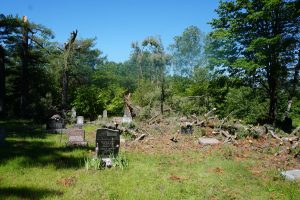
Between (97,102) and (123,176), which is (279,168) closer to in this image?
(123,176)

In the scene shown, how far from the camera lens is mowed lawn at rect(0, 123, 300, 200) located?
7.62 metres

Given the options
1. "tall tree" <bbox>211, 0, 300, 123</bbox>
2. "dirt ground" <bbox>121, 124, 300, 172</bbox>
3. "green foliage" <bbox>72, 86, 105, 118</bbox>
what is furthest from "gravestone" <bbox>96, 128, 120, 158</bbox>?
"green foliage" <bbox>72, 86, 105, 118</bbox>

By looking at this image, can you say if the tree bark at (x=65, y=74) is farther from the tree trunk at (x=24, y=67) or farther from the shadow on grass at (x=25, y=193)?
the shadow on grass at (x=25, y=193)

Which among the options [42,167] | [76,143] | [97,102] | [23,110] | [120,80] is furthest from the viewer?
[120,80]

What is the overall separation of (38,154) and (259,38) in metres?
16.8

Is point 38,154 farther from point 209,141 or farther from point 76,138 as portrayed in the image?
point 209,141

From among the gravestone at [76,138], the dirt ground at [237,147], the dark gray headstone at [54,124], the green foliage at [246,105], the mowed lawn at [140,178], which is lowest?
the mowed lawn at [140,178]

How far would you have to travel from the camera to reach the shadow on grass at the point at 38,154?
1030 centimetres

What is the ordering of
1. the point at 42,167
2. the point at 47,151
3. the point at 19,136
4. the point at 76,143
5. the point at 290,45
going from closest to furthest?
1. the point at 42,167
2. the point at 47,151
3. the point at 76,143
4. the point at 19,136
5. the point at 290,45

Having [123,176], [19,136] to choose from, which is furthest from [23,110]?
[123,176]

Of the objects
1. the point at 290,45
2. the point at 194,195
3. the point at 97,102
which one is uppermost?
the point at 290,45

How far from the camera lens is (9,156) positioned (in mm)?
11031

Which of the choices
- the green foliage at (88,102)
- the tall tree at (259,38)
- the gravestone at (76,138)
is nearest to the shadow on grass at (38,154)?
the gravestone at (76,138)

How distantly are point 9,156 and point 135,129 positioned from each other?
9049 mm
